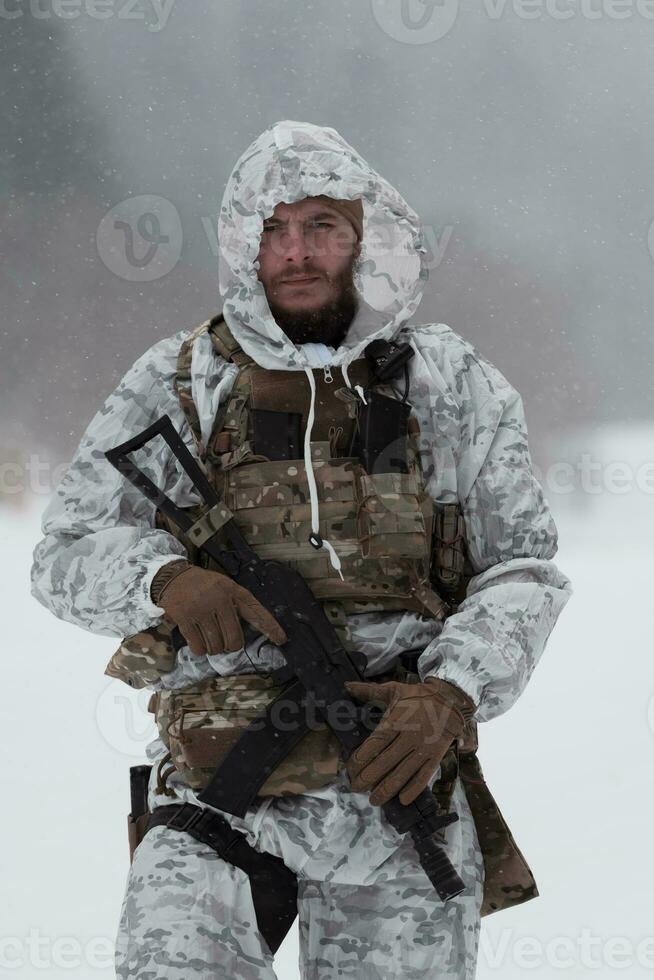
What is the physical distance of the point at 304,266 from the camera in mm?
1653

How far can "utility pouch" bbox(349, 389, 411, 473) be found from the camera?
156cm

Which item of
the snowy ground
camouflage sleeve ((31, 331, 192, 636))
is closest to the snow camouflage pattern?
Result: camouflage sleeve ((31, 331, 192, 636))

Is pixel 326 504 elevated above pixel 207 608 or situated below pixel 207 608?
above

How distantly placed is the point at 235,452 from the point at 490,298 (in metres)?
3.24

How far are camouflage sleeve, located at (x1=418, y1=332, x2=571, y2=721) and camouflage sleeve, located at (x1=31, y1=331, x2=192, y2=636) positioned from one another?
37 centimetres

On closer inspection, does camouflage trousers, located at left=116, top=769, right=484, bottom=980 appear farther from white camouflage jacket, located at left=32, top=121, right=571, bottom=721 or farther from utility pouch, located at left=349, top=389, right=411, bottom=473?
utility pouch, located at left=349, top=389, right=411, bottom=473

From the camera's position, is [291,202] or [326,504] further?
[291,202]

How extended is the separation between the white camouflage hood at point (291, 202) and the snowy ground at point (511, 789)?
750 mm

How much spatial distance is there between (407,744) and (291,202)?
2.43 feet

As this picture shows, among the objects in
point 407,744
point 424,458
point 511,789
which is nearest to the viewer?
point 407,744

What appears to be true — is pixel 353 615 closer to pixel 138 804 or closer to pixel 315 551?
pixel 315 551

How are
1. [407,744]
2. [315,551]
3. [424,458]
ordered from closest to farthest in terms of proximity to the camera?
[407,744] → [315,551] → [424,458]

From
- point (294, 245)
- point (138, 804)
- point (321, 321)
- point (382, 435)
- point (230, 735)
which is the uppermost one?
point (294, 245)

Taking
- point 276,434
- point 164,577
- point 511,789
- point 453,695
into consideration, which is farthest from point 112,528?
point 511,789
